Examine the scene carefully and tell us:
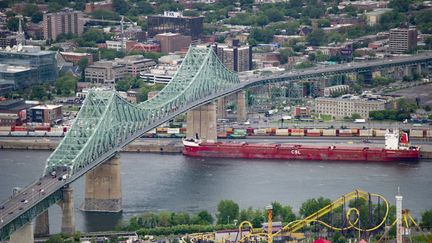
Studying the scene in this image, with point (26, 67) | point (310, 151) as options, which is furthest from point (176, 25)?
point (310, 151)

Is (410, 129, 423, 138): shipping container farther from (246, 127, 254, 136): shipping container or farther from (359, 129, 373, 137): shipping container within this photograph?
(246, 127, 254, 136): shipping container

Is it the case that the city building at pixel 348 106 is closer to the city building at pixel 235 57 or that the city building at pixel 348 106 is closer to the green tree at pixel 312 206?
the city building at pixel 235 57

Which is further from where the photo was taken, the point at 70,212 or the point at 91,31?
the point at 91,31

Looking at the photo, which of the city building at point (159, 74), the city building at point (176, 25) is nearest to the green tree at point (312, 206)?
the city building at point (159, 74)

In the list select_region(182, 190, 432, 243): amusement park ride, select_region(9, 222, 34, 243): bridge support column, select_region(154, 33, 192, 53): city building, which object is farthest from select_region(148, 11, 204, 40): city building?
select_region(9, 222, 34, 243): bridge support column

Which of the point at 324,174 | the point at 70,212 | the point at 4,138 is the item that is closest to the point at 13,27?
the point at 4,138

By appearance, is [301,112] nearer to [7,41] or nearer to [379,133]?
[379,133]

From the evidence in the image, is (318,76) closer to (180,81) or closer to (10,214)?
(180,81)
